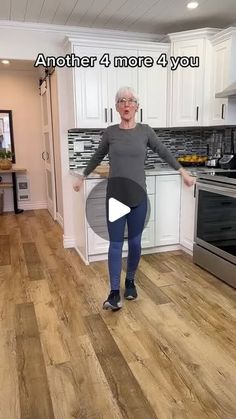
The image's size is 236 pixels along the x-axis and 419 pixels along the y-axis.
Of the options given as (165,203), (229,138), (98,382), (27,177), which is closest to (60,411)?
(98,382)

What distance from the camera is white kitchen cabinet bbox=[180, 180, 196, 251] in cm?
313

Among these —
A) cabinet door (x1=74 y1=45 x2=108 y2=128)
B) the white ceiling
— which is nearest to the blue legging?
cabinet door (x1=74 y1=45 x2=108 y2=128)

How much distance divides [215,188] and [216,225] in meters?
0.32

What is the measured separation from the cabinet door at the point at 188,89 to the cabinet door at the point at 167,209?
2.06 ft

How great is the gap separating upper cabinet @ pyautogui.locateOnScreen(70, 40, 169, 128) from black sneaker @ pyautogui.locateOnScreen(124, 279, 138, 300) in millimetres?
1549

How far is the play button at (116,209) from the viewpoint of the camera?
2.12 metres

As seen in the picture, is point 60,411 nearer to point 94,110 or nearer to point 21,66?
point 94,110

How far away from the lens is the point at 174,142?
3.84m

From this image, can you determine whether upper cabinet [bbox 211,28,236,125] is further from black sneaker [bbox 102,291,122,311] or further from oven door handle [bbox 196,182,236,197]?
black sneaker [bbox 102,291,122,311]

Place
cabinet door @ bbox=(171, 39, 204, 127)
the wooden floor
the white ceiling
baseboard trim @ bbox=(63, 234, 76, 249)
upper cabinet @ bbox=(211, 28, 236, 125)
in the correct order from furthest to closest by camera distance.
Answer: baseboard trim @ bbox=(63, 234, 76, 249) → cabinet door @ bbox=(171, 39, 204, 127) → upper cabinet @ bbox=(211, 28, 236, 125) → the white ceiling → the wooden floor

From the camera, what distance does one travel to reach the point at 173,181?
324cm

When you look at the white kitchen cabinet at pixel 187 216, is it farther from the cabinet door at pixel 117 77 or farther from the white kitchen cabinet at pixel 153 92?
the cabinet door at pixel 117 77

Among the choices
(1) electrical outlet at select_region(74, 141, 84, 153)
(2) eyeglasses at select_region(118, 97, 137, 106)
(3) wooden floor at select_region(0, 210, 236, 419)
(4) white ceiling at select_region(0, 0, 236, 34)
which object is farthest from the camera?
(1) electrical outlet at select_region(74, 141, 84, 153)

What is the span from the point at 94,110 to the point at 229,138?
1456 mm
